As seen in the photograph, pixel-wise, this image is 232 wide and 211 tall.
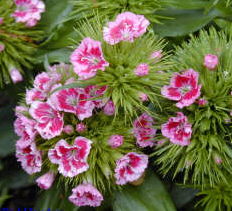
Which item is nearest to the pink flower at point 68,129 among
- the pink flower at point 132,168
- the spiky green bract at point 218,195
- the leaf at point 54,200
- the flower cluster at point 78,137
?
the flower cluster at point 78,137

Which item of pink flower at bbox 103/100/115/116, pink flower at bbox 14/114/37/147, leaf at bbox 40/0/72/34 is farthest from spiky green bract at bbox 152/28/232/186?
leaf at bbox 40/0/72/34

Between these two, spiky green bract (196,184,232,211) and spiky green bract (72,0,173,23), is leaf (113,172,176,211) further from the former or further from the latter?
spiky green bract (72,0,173,23)

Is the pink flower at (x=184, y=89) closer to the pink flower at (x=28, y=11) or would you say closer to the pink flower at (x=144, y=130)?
the pink flower at (x=144, y=130)

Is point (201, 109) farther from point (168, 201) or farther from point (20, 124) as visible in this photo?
point (20, 124)

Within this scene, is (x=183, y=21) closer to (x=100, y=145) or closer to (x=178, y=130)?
(x=178, y=130)

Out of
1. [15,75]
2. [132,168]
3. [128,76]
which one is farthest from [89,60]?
[15,75]

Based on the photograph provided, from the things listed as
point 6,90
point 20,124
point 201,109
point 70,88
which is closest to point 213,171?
point 201,109
